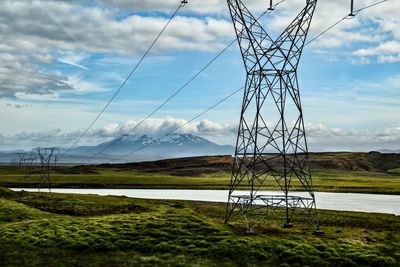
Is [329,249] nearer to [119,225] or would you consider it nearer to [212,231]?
[212,231]

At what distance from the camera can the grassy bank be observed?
33.9 m

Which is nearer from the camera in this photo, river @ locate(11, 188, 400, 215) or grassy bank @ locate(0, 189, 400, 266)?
grassy bank @ locate(0, 189, 400, 266)

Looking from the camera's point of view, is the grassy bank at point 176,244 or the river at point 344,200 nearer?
the grassy bank at point 176,244

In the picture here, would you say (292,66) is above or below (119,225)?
above

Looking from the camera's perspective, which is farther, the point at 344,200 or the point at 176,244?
the point at 344,200

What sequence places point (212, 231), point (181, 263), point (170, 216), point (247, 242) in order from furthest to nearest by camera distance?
1. point (170, 216)
2. point (212, 231)
3. point (247, 242)
4. point (181, 263)

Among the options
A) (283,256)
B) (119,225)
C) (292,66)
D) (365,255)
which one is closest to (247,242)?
(283,256)

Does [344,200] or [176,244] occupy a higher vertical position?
[344,200]

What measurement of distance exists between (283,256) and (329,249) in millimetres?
4109

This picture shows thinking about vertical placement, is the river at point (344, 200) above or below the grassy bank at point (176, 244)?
above

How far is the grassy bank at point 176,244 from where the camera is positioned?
1335 inches

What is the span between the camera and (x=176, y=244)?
37.8m

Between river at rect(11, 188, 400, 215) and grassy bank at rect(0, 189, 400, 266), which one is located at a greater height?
river at rect(11, 188, 400, 215)

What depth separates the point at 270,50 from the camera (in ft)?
138
